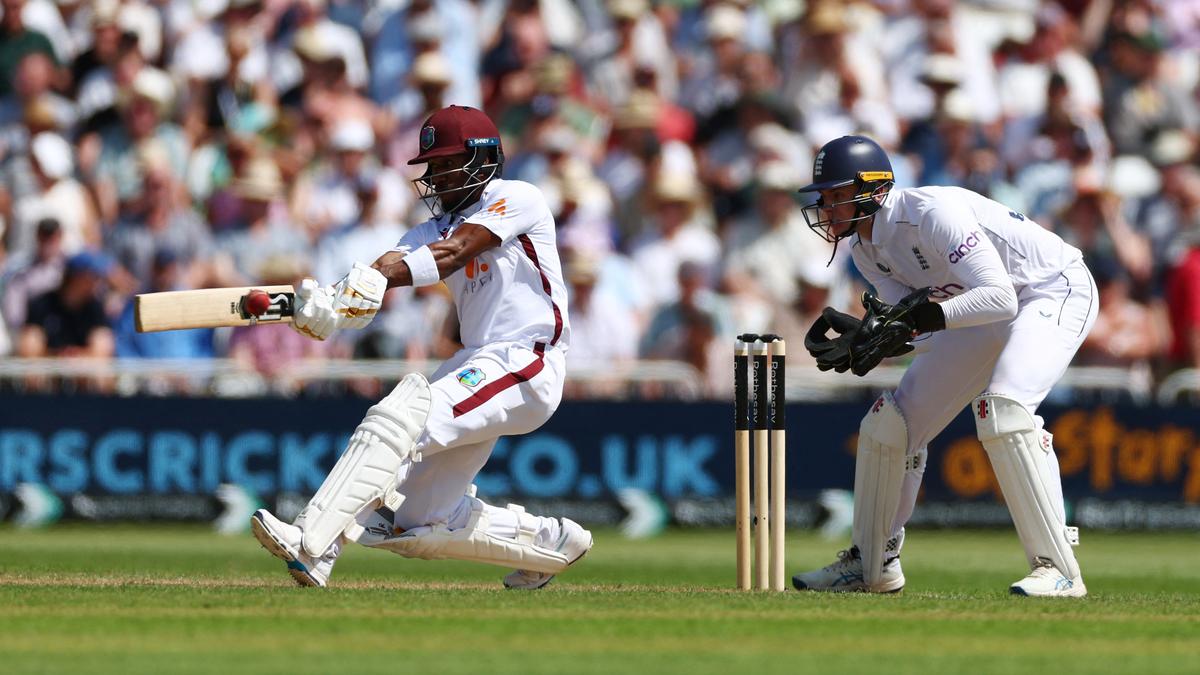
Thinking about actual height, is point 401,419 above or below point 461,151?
below

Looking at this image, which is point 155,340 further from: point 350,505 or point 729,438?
point 350,505

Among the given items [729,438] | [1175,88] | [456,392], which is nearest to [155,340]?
[729,438]

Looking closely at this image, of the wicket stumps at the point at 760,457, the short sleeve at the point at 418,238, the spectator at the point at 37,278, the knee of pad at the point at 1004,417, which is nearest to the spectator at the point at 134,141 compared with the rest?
the spectator at the point at 37,278

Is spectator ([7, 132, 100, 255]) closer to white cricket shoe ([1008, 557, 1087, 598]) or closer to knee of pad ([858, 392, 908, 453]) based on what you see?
knee of pad ([858, 392, 908, 453])

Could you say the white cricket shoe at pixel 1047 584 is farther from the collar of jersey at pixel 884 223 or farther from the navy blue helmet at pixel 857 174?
the navy blue helmet at pixel 857 174

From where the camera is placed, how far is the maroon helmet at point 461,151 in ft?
25.7

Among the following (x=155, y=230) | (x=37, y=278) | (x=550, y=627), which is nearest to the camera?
(x=550, y=627)

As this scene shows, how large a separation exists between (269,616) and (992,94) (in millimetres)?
10076

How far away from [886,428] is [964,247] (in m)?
0.86

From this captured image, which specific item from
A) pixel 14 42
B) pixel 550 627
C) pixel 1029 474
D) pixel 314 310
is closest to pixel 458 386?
pixel 314 310

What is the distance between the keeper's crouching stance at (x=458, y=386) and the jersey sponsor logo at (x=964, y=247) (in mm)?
1592

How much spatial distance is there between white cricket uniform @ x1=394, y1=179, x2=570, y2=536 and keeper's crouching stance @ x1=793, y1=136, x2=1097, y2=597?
1.09 metres

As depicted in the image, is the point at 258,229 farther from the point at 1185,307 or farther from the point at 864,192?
the point at 864,192

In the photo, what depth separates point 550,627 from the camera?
6523 millimetres
